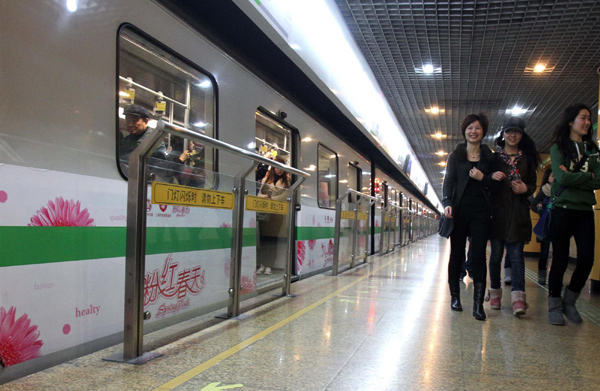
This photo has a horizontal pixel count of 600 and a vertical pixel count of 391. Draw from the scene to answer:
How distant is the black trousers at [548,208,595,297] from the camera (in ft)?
11.0

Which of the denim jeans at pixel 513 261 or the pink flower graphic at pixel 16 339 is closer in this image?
the pink flower graphic at pixel 16 339

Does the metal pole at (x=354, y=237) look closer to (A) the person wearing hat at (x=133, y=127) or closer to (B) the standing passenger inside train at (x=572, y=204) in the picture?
(B) the standing passenger inside train at (x=572, y=204)

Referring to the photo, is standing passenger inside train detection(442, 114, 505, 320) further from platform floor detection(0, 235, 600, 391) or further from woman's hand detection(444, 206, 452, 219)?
platform floor detection(0, 235, 600, 391)

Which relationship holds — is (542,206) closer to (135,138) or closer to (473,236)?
(473,236)

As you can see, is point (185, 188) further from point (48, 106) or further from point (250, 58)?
point (250, 58)

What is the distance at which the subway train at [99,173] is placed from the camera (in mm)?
1947

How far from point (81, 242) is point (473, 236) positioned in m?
2.69

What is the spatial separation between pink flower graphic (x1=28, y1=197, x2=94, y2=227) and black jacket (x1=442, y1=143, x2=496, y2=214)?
2546mm

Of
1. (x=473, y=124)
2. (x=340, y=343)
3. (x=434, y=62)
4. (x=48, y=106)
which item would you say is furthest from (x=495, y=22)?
(x=48, y=106)

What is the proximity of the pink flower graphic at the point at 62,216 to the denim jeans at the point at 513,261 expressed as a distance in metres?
2.90

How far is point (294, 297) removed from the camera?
4.40 m

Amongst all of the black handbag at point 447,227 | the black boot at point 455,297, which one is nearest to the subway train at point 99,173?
the black handbag at point 447,227

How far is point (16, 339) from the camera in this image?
76.5 inches

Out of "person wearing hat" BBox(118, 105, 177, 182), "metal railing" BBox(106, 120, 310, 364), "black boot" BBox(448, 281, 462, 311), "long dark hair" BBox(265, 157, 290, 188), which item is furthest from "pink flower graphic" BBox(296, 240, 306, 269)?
"metal railing" BBox(106, 120, 310, 364)
